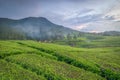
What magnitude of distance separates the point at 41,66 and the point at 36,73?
18.8 feet

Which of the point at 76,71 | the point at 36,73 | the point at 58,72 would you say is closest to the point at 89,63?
the point at 76,71

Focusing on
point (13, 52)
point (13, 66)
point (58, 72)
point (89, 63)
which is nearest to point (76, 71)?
point (58, 72)

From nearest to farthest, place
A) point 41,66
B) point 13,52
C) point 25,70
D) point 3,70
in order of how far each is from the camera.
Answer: point 3,70
point 25,70
point 41,66
point 13,52

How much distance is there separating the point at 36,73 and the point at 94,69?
2573cm

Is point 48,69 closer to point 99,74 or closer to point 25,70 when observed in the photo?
point 25,70

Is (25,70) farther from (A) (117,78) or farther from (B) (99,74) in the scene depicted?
(A) (117,78)

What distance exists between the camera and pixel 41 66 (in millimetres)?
68500

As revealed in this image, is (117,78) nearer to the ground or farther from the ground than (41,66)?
nearer to the ground

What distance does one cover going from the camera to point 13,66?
63.9 meters

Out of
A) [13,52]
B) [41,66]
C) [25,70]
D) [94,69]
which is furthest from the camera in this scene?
[13,52]

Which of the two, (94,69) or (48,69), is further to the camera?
(94,69)

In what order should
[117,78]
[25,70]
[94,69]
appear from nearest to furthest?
1. [25,70]
2. [117,78]
3. [94,69]

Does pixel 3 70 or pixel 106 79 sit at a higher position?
pixel 3 70

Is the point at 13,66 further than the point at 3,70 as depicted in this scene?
Yes
